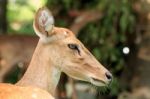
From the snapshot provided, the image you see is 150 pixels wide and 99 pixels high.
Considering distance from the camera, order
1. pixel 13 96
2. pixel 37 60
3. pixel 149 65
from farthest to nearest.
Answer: pixel 149 65 < pixel 37 60 < pixel 13 96

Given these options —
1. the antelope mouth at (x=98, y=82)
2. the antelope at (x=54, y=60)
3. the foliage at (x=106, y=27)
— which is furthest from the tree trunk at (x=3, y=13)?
the antelope mouth at (x=98, y=82)

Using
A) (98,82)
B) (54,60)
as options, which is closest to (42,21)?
(54,60)

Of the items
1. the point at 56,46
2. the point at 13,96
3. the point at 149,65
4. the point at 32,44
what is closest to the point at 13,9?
the point at 32,44

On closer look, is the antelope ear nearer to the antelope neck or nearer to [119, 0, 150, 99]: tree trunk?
the antelope neck

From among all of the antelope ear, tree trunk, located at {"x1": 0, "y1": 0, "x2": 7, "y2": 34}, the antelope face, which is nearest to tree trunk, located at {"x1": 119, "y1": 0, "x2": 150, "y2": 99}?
tree trunk, located at {"x1": 0, "y1": 0, "x2": 7, "y2": 34}

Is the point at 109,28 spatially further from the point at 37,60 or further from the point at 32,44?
the point at 37,60

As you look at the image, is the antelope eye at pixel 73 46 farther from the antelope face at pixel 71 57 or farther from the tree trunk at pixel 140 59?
the tree trunk at pixel 140 59

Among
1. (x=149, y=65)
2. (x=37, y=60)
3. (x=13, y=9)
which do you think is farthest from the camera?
(x=13, y=9)

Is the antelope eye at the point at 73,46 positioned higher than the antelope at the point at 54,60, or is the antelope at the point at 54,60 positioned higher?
the antelope eye at the point at 73,46

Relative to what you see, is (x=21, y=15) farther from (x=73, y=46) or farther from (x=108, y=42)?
(x=73, y=46)

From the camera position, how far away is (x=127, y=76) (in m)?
10.4

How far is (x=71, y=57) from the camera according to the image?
5.11m

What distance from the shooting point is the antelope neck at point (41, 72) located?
15.9ft

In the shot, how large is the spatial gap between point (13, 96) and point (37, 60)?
201 centimetres
